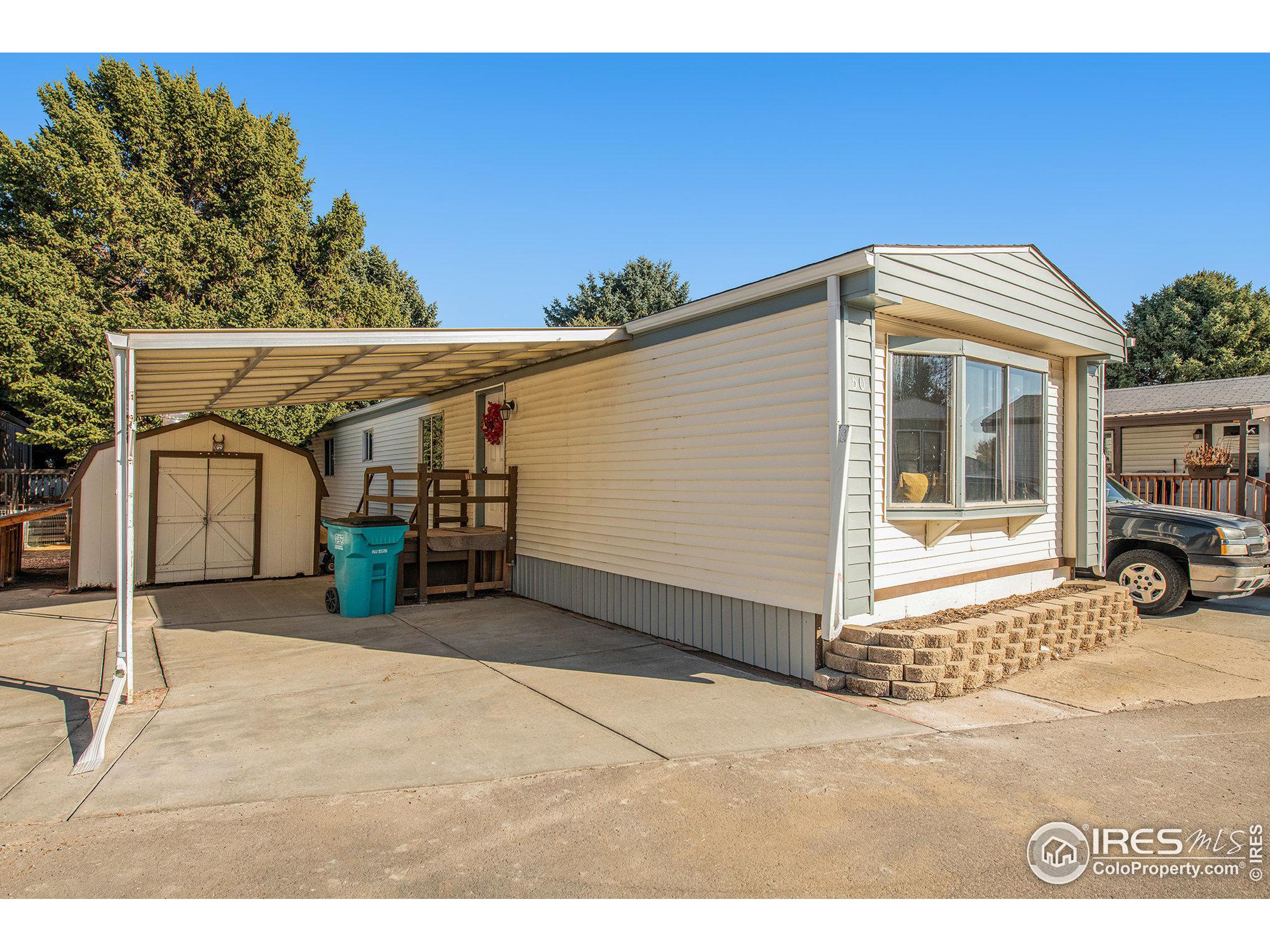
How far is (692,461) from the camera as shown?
6320mm

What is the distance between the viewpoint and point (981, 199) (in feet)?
31.1

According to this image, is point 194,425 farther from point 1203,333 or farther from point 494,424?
point 1203,333

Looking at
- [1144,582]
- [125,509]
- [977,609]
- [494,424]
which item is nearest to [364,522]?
[494,424]

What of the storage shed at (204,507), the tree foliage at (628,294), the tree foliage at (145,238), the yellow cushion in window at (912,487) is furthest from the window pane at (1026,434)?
the tree foliage at (628,294)

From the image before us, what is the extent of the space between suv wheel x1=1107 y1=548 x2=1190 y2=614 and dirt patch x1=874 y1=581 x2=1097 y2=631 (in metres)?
0.91

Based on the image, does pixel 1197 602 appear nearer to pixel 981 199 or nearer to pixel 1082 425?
pixel 1082 425

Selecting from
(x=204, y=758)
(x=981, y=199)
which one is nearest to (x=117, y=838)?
(x=204, y=758)

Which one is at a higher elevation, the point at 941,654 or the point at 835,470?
the point at 835,470

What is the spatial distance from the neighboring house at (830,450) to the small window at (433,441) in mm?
3541

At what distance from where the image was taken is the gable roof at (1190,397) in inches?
541

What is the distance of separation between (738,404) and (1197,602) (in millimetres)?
7123

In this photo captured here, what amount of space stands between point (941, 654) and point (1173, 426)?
13.9 m

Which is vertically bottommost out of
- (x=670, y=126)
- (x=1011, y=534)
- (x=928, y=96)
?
(x=1011, y=534)

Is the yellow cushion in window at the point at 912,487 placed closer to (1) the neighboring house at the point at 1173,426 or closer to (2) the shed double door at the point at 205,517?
(1) the neighboring house at the point at 1173,426
